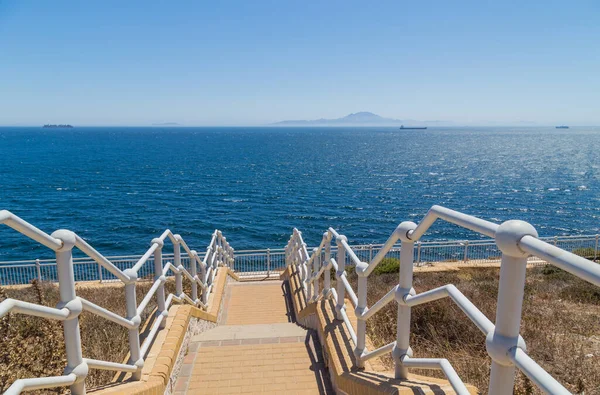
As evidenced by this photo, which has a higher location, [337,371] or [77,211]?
[337,371]

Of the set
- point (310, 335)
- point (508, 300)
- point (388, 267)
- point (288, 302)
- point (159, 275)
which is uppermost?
point (508, 300)

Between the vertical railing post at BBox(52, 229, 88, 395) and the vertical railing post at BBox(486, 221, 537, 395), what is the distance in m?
2.41

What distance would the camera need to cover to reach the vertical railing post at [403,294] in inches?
115

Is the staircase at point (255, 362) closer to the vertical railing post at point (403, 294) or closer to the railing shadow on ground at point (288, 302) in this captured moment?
the vertical railing post at point (403, 294)

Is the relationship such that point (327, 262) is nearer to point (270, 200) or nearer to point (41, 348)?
point (41, 348)

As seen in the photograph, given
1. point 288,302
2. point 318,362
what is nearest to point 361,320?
point 318,362

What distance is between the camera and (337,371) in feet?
13.4

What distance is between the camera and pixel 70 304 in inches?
108

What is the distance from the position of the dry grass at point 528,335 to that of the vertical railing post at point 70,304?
9.41ft

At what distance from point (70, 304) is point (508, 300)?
254 centimetres

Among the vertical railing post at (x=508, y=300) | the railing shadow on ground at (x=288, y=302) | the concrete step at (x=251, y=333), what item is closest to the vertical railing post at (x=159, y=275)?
the concrete step at (x=251, y=333)

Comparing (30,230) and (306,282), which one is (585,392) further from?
(306,282)

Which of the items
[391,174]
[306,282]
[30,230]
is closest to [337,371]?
[30,230]

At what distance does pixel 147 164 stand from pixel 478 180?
59.5m
